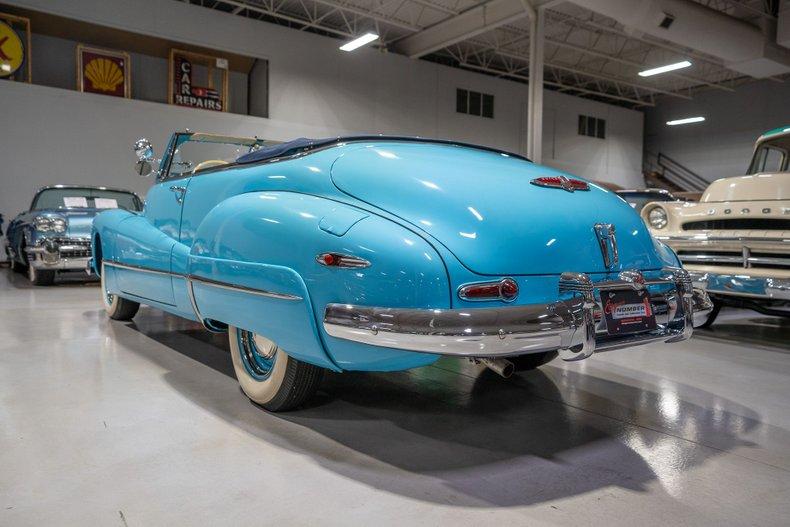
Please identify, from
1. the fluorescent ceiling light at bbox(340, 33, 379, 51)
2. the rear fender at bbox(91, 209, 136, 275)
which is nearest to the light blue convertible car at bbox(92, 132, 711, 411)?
the rear fender at bbox(91, 209, 136, 275)

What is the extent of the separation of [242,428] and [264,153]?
4.10ft

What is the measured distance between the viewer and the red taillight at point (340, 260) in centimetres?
195

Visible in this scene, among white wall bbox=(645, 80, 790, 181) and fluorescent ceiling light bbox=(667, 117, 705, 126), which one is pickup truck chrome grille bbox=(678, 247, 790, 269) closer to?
white wall bbox=(645, 80, 790, 181)

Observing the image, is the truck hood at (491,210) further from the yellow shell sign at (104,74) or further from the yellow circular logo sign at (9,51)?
the yellow shell sign at (104,74)

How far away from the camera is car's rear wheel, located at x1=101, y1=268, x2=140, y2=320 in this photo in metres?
4.64

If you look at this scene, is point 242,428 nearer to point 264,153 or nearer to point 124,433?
point 124,433

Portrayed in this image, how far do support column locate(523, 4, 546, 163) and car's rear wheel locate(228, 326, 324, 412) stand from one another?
1093 cm

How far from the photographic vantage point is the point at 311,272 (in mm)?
2068

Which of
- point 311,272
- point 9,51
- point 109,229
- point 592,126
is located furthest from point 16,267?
point 592,126

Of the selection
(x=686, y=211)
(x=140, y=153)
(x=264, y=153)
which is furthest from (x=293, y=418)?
(x=686, y=211)

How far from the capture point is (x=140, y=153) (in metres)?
4.22

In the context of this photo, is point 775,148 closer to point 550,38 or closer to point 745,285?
point 745,285

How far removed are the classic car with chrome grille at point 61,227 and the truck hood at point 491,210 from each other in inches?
236

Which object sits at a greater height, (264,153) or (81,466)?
(264,153)
